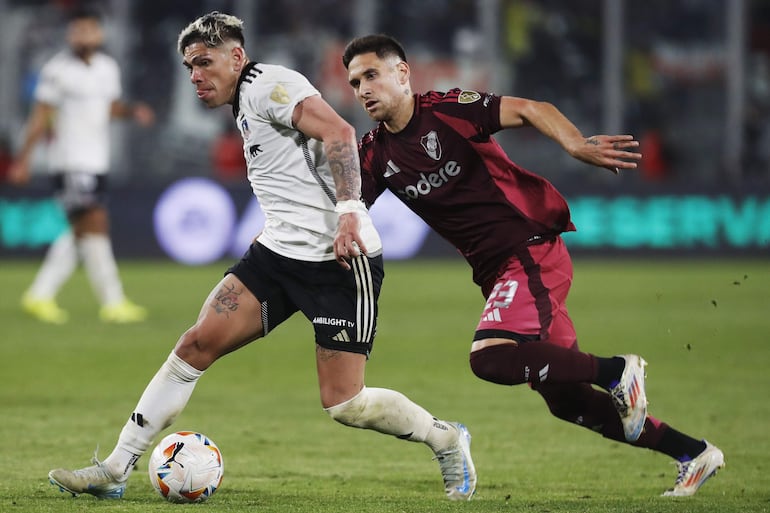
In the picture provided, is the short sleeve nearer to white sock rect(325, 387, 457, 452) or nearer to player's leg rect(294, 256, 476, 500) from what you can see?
player's leg rect(294, 256, 476, 500)

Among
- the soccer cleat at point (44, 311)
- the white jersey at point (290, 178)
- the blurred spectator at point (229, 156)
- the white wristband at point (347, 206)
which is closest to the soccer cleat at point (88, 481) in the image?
the white jersey at point (290, 178)

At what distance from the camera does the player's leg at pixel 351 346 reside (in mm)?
5738

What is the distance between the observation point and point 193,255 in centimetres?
1930

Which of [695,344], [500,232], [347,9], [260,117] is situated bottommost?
[695,344]

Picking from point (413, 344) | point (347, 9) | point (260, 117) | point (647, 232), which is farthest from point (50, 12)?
point (260, 117)

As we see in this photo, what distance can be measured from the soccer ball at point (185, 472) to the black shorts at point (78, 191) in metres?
7.41

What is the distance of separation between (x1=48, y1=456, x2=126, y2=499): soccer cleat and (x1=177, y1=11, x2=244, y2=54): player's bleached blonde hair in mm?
1862

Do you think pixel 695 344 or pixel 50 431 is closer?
pixel 50 431

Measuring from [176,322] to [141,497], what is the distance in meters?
7.26

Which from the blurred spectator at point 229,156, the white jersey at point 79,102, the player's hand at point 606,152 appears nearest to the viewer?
the player's hand at point 606,152

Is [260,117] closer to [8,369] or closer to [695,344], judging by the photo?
[8,369]

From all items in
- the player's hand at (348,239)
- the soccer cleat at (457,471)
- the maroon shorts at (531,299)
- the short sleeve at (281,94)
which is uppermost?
the short sleeve at (281,94)

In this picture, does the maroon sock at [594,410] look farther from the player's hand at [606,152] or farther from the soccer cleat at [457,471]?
the player's hand at [606,152]

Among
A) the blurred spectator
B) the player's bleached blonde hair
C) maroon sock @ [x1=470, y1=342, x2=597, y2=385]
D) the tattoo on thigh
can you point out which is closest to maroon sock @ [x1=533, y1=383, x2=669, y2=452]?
maroon sock @ [x1=470, y1=342, x2=597, y2=385]
